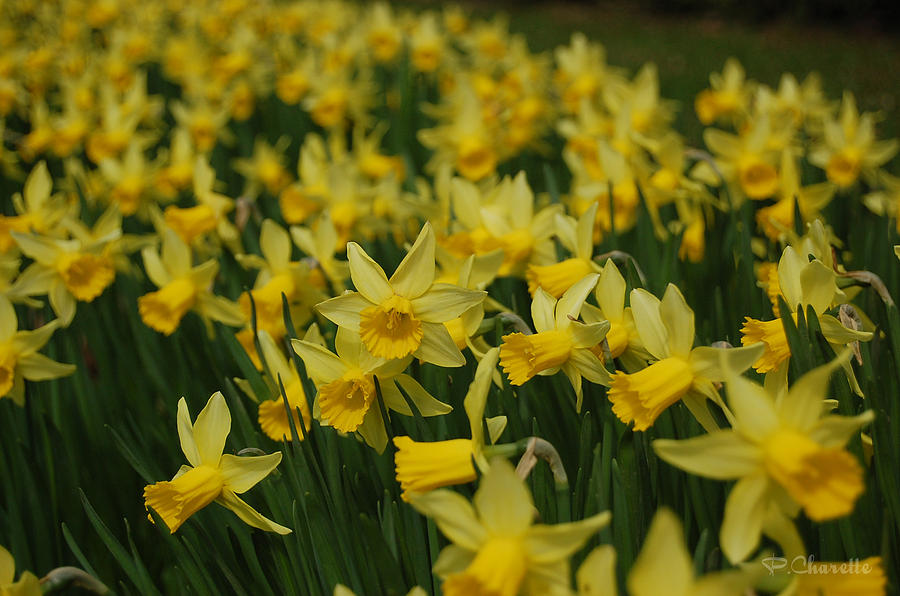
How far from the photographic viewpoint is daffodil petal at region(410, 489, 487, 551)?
946mm

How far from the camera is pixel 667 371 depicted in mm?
1208

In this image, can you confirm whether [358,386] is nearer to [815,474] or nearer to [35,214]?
[815,474]

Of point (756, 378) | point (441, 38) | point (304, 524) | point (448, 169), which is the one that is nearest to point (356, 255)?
point (304, 524)

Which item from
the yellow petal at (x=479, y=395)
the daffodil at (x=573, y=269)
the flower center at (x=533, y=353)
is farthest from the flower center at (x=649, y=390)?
the daffodil at (x=573, y=269)

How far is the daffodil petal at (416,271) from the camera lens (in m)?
1.35

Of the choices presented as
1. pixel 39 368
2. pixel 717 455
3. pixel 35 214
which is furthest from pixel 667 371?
pixel 35 214

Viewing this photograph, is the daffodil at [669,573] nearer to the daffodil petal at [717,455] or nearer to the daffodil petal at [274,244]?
the daffodil petal at [717,455]

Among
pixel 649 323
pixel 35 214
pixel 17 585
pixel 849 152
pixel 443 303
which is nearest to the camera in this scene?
pixel 17 585

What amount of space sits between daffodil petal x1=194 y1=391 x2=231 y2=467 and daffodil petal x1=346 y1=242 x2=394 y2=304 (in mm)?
321

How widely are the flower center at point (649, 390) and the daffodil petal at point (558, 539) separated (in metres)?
0.31

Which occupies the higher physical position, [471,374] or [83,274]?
[83,274]

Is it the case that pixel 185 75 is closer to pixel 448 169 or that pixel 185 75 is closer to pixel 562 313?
pixel 448 169

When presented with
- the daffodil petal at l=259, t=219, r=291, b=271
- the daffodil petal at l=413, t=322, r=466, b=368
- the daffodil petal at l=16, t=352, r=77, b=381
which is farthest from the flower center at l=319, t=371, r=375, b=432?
the daffodil petal at l=16, t=352, r=77, b=381

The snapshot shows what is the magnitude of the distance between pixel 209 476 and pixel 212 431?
0.08 meters
